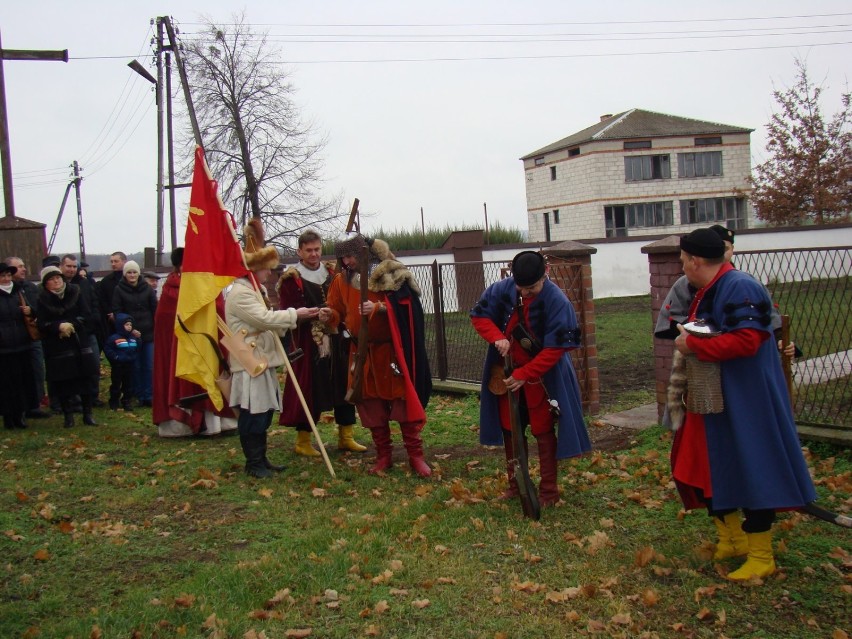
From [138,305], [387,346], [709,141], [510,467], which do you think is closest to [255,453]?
[387,346]

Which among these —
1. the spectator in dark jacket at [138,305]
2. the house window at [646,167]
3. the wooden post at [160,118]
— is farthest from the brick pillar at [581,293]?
the house window at [646,167]

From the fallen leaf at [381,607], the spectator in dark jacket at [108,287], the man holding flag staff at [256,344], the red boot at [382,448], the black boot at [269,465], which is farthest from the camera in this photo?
the spectator in dark jacket at [108,287]

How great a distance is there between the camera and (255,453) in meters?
6.92

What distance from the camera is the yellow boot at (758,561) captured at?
4.31 m

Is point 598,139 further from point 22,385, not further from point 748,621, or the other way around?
point 748,621

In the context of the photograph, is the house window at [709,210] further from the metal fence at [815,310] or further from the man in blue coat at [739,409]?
the man in blue coat at [739,409]

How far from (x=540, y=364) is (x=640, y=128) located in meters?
49.6

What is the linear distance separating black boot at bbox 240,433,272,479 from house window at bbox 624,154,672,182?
46.8 metres

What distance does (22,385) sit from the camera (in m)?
9.65

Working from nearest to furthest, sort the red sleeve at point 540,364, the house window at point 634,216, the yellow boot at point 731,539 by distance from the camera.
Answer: the yellow boot at point 731,539
the red sleeve at point 540,364
the house window at point 634,216

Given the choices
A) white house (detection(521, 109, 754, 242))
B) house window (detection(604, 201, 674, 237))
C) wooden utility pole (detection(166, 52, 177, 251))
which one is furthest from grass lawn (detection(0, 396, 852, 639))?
house window (detection(604, 201, 674, 237))

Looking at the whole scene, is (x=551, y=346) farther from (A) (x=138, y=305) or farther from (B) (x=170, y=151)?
(B) (x=170, y=151)

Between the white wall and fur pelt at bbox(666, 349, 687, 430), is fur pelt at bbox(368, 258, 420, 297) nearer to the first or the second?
fur pelt at bbox(666, 349, 687, 430)

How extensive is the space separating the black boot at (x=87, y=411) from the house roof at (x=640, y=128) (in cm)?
4414
